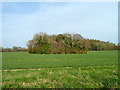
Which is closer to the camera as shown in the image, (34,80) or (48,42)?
(34,80)

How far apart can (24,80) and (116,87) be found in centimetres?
501

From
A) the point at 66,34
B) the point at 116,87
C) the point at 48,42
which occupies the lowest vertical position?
the point at 116,87

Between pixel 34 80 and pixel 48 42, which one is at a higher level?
pixel 48 42

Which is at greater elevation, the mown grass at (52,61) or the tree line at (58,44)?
the tree line at (58,44)

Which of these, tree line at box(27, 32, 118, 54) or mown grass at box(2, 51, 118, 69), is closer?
mown grass at box(2, 51, 118, 69)

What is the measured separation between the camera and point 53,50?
46.2 m

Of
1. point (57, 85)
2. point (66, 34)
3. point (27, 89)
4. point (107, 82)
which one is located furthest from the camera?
point (66, 34)

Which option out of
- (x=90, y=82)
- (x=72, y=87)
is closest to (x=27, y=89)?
(x=72, y=87)

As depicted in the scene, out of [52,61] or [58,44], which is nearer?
[52,61]

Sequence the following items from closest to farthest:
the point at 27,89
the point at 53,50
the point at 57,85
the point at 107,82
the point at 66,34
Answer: the point at 27,89 < the point at 57,85 < the point at 107,82 < the point at 53,50 < the point at 66,34

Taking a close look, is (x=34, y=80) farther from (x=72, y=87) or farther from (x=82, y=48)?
(x=82, y=48)

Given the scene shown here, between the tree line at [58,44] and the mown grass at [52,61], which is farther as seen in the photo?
the tree line at [58,44]

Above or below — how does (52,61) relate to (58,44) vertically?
below

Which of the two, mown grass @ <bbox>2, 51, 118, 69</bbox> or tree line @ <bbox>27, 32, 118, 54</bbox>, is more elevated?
tree line @ <bbox>27, 32, 118, 54</bbox>
